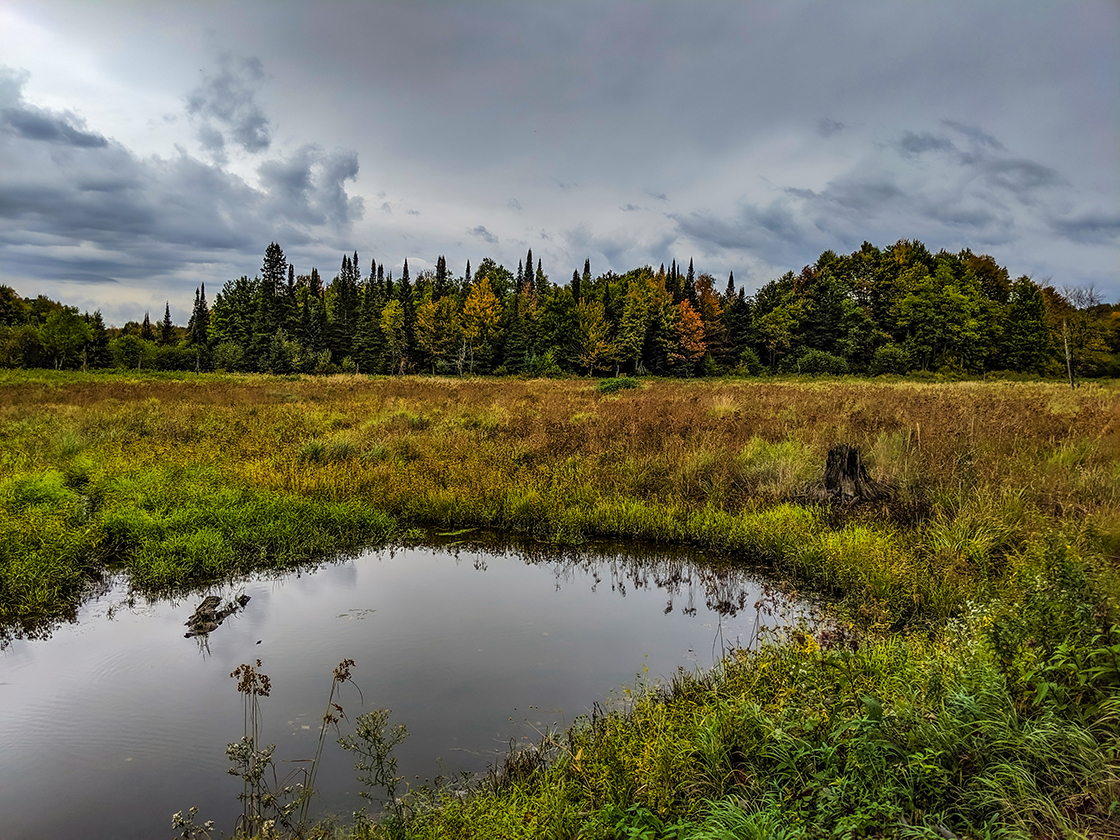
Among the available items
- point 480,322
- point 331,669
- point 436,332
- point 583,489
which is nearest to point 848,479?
point 583,489

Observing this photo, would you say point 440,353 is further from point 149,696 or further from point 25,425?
point 149,696

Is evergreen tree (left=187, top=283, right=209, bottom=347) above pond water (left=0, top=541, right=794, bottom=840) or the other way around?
above

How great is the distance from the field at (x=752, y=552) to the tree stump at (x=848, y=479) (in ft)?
1.16

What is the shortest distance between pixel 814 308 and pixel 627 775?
6770cm

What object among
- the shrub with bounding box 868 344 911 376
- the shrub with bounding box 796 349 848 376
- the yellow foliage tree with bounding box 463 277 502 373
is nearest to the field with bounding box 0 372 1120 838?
the shrub with bounding box 796 349 848 376

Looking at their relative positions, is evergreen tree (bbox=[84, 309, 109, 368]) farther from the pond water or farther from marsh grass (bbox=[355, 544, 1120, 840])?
marsh grass (bbox=[355, 544, 1120, 840])

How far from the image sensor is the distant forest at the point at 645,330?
54750 mm

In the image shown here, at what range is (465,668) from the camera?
4852 mm

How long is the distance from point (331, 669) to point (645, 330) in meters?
59.8

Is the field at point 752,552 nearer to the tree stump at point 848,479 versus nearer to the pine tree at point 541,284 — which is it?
the tree stump at point 848,479

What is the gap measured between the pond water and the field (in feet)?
1.74

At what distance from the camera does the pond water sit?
3.54 metres

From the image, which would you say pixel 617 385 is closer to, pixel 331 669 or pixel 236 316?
pixel 331 669

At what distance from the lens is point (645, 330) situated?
2447 inches
